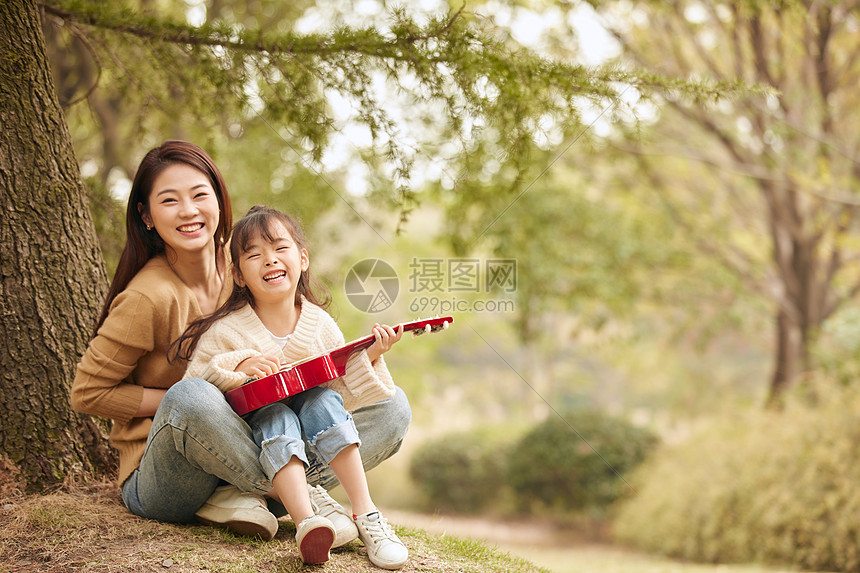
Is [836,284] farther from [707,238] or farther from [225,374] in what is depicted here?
[225,374]

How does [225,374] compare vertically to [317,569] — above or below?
above

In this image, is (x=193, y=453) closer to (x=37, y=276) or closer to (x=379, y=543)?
(x=379, y=543)

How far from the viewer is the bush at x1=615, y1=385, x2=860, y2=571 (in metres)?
5.50

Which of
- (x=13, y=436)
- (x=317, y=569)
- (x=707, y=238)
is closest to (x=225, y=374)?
(x=317, y=569)

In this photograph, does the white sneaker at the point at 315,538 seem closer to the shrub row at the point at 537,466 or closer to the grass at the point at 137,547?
the grass at the point at 137,547

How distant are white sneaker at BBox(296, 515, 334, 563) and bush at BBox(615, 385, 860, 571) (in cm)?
490

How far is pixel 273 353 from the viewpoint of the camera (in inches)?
82.7

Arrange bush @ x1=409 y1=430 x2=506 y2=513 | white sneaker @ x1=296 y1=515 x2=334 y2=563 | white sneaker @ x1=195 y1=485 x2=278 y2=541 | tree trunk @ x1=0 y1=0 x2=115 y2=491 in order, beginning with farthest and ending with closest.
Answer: bush @ x1=409 y1=430 x2=506 y2=513 < tree trunk @ x1=0 y1=0 x2=115 y2=491 < white sneaker @ x1=195 y1=485 x2=278 y2=541 < white sneaker @ x1=296 y1=515 x2=334 y2=563

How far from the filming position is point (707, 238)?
895 cm

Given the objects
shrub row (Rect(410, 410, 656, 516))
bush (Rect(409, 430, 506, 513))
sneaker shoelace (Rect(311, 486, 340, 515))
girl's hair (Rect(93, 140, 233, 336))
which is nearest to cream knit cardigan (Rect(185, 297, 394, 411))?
sneaker shoelace (Rect(311, 486, 340, 515))

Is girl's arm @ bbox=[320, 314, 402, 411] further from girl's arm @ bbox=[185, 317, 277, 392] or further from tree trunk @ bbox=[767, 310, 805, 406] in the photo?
tree trunk @ bbox=[767, 310, 805, 406]

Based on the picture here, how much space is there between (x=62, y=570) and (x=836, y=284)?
30.5 feet

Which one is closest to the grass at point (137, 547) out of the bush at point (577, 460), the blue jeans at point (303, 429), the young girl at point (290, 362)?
the young girl at point (290, 362)

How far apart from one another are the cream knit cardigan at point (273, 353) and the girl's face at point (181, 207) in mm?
290
